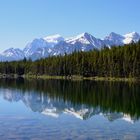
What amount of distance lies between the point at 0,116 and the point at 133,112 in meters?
16.8

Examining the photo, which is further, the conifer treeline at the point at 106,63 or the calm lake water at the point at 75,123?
the conifer treeline at the point at 106,63

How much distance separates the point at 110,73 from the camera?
158875mm

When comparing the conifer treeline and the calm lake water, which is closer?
the calm lake water

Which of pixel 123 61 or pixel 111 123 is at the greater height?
pixel 123 61

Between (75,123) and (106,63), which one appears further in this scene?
(106,63)

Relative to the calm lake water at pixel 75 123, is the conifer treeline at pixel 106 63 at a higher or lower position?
higher

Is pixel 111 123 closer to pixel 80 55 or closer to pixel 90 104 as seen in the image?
pixel 90 104

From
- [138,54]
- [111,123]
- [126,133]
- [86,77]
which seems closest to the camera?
[126,133]

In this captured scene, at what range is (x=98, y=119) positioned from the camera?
44.3m

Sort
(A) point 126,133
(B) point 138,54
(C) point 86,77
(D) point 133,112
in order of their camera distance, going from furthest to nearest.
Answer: (C) point 86,77 → (B) point 138,54 → (D) point 133,112 → (A) point 126,133

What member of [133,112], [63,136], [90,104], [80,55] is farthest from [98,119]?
[80,55]

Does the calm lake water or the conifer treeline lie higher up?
the conifer treeline

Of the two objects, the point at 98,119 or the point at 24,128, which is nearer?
the point at 24,128

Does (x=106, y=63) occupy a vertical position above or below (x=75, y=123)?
above
